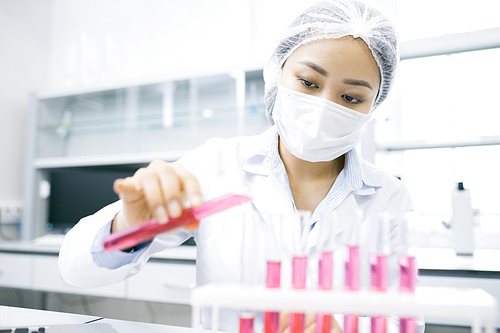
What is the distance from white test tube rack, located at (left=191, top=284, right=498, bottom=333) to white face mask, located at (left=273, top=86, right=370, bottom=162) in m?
0.56

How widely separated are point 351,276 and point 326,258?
0.12ft

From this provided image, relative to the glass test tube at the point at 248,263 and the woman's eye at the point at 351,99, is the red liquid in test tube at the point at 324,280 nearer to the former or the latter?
the glass test tube at the point at 248,263

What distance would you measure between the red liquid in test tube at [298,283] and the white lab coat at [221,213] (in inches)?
10.5

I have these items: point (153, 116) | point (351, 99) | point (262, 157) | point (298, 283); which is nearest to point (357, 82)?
point (351, 99)

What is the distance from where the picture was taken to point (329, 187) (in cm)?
110

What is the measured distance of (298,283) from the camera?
0.44 meters

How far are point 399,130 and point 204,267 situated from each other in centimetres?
158

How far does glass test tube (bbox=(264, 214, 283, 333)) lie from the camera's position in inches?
17.6

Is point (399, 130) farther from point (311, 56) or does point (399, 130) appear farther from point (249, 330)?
point (249, 330)

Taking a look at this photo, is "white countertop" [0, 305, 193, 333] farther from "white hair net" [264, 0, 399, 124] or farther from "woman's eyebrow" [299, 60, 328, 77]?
"white hair net" [264, 0, 399, 124]

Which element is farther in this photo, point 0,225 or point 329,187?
point 0,225

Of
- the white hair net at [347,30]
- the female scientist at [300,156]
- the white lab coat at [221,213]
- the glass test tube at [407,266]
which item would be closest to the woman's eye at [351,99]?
the female scientist at [300,156]

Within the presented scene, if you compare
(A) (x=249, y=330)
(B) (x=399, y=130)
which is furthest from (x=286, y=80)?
(B) (x=399, y=130)

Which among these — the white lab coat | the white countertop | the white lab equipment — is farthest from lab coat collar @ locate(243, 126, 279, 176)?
the white lab equipment
